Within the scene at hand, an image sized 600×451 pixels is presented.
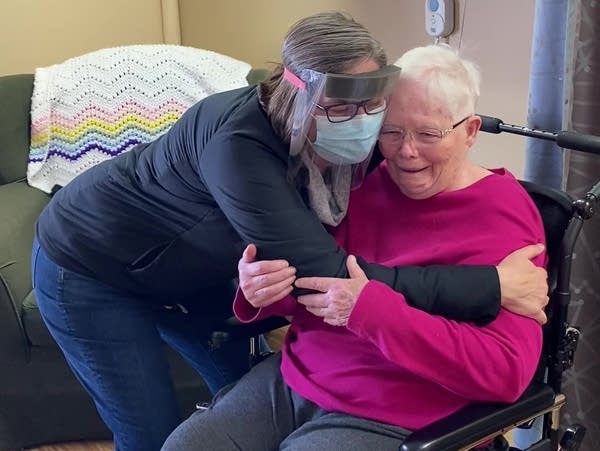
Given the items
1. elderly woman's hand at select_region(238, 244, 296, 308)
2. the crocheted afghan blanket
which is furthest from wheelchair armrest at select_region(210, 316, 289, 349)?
the crocheted afghan blanket

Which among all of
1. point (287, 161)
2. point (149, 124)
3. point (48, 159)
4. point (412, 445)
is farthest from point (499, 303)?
point (48, 159)

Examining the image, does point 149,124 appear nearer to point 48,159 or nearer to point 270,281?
point 48,159

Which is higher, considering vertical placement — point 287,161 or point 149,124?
point 287,161

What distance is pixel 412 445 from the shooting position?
3.59 feet

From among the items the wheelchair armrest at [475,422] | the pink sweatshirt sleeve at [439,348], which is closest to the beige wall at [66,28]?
the pink sweatshirt sleeve at [439,348]

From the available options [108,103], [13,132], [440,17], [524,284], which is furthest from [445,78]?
[13,132]

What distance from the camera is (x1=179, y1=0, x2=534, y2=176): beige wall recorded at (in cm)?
200

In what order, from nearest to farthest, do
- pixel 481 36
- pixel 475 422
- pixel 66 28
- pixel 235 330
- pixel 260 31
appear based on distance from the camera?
pixel 475 422
pixel 235 330
pixel 481 36
pixel 260 31
pixel 66 28

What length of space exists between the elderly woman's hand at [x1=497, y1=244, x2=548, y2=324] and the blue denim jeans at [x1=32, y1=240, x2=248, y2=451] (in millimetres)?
606

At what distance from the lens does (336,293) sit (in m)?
1.20

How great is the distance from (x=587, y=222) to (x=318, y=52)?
0.71 meters

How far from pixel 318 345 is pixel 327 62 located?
51 centimetres

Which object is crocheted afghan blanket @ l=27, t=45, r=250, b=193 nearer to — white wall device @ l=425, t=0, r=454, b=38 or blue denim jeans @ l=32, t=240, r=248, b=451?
→ white wall device @ l=425, t=0, r=454, b=38

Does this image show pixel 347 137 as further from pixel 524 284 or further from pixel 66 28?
pixel 66 28
